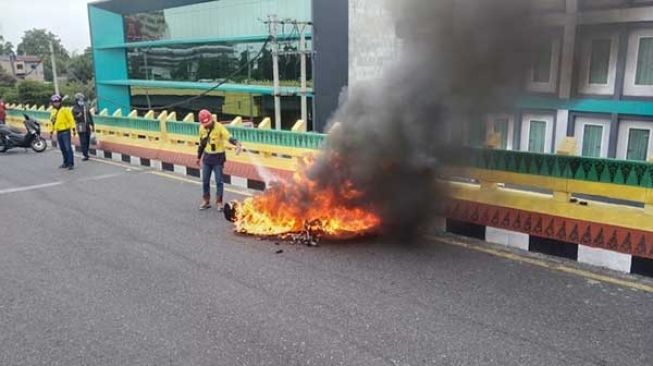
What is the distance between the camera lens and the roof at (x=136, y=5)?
89.6ft

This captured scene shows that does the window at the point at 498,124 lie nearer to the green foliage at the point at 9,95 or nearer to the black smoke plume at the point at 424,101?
the black smoke plume at the point at 424,101

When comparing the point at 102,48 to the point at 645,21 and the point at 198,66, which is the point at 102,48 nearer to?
the point at 198,66

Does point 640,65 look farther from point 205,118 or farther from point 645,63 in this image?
point 205,118

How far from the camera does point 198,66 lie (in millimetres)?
29172

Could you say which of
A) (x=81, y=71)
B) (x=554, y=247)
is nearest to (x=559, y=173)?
(x=554, y=247)

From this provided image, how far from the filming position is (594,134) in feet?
26.4

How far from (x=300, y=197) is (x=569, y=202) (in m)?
2.76

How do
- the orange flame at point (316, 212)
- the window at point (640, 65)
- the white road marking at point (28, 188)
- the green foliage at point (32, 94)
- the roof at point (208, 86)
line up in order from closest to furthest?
the orange flame at point (316, 212)
the window at point (640, 65)
the white road marking at point (28, 188)
the roof at point (208, 86)
the green foliage at point (32, 94)

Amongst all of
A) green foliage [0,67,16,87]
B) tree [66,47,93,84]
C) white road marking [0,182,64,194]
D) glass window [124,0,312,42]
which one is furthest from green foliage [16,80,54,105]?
white road marking [0,182,64,194]

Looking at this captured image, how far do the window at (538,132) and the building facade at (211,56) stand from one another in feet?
38.1

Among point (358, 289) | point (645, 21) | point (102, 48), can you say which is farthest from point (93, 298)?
point (102, 48)

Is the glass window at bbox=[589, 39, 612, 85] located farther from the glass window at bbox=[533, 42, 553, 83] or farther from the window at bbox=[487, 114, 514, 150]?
the window at bbox=[487, 114, 514, 150]

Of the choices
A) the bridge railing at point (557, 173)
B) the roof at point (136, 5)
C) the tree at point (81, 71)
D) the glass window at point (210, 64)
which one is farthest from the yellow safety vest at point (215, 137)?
the tree at point (81, 71)

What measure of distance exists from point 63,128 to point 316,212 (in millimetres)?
7780
